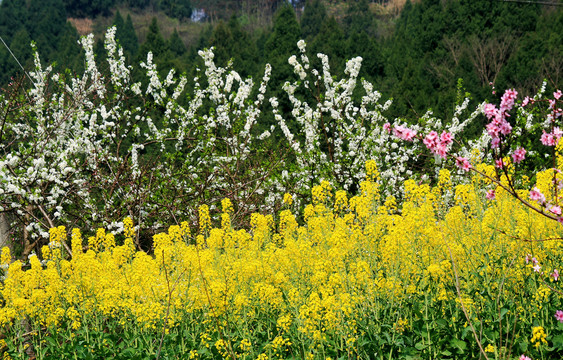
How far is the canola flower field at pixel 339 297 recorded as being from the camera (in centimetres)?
447

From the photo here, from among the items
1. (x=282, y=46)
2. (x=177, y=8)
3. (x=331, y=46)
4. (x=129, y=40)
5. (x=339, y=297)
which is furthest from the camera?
(x=177, y=8)

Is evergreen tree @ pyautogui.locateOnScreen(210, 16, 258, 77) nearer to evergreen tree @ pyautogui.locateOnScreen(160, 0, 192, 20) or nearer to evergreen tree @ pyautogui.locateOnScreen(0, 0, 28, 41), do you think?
evergreen tree @ pyautogui.locateOnScreen(0, 0, 28, 41)

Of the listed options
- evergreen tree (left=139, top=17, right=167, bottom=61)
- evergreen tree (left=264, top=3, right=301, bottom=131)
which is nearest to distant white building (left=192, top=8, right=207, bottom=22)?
evergreen tree (left=139, top=17, right=167, bottom=61)

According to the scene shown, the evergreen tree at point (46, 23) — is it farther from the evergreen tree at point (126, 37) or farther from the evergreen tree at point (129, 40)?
the evergreen tree at point (129, 40)

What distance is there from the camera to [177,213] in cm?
1009

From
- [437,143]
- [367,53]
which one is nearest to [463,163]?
[437,143]

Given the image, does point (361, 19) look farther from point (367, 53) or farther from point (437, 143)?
point (437, 143)

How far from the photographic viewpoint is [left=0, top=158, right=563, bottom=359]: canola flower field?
4.47 metres

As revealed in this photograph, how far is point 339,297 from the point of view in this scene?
4457mm

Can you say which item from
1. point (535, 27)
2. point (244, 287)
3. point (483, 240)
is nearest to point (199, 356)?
point (244, 287)

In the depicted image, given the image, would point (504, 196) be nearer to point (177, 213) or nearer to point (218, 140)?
point (177, 213)

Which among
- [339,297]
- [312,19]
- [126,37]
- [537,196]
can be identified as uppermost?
[537,196]

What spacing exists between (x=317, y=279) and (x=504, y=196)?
2125mm

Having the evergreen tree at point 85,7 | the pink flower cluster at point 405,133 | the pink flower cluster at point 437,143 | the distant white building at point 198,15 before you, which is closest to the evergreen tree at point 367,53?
the pink flower cluster at point 405,133
